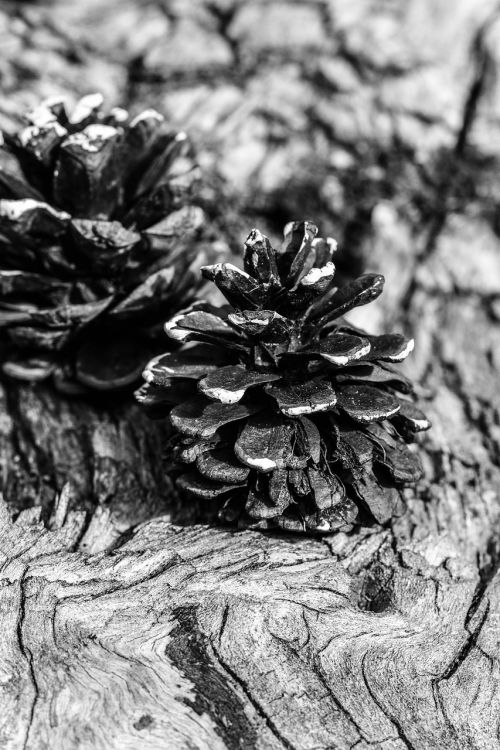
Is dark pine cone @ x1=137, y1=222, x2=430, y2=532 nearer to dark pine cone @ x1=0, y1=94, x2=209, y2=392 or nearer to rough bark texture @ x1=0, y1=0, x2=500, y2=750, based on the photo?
rough bark texture @ x1=0, y1=0, x2=500, y2=750

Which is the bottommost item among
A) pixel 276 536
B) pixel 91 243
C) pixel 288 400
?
pixel 276 536

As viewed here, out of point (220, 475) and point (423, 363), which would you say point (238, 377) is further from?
point (423, 363)

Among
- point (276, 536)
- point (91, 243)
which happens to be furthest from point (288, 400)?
point (91, 243)

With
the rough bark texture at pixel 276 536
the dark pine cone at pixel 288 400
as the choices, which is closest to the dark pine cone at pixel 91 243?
the rough bark texture at pixel 276 536

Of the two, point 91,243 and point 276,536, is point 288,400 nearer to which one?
point 276,536

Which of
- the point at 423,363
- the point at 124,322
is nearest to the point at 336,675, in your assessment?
the point at 124,322

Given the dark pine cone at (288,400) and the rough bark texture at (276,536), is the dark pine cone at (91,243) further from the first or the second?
the dark pine cone at (288,400)
